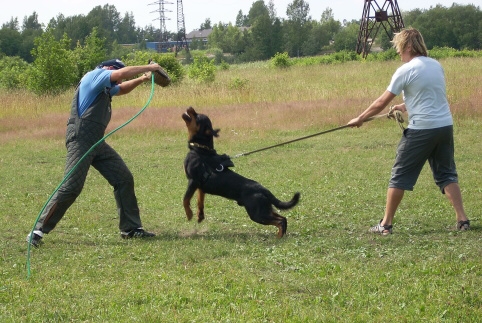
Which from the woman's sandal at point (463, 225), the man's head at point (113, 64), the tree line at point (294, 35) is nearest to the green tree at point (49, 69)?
the man's head at point (113, 64)

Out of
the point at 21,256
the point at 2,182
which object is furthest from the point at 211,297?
the point at 2,182

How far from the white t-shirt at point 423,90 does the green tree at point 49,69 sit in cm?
2099

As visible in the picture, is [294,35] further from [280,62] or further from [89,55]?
[89,55]

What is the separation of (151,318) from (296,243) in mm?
2451

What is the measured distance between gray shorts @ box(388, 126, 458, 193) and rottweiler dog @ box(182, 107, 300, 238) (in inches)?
41.2

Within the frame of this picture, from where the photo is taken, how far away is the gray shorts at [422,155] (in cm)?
646

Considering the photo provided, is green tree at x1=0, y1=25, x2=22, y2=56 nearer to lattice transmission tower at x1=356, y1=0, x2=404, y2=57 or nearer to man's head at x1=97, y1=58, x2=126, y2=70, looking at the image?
lattice transmission tower at x1=356, y1=0, x2=404, y2=57

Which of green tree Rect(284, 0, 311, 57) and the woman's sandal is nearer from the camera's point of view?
the woman's sandal

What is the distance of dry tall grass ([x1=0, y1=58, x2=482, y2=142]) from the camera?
1789cm

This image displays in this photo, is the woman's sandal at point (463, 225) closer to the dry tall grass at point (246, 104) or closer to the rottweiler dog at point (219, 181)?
the rottweiler dog at point (219, 181)

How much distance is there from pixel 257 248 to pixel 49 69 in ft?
70.2

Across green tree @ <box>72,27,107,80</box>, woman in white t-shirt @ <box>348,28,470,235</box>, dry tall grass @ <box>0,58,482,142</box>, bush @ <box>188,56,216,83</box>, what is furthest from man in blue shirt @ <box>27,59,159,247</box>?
green tree @ <box>72,27,107,80</box>

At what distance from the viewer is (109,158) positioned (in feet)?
23.2

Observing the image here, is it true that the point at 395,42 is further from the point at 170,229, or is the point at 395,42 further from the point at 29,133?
the point at 29,133
